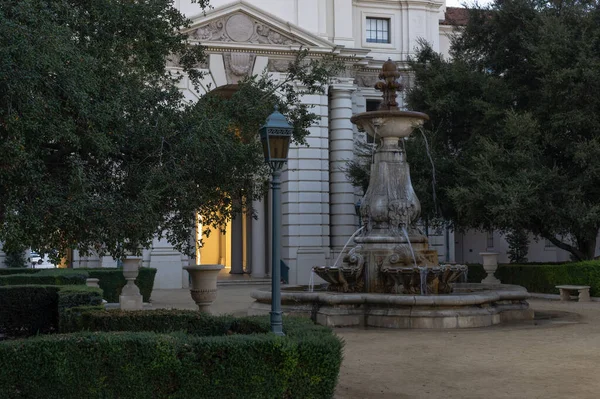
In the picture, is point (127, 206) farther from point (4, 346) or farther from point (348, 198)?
point (348, 198)

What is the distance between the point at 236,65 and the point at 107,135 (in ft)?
74.7

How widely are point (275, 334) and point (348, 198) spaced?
87.1 feet

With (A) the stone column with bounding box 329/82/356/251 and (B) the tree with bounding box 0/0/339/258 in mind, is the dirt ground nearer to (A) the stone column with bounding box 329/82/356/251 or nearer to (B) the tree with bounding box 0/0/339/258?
(B) the tree with bounding box 0/0/339/258

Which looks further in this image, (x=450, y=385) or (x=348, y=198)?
(x=348, y=198)

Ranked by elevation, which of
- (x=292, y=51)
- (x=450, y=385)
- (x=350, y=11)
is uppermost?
(x=350, y=11)

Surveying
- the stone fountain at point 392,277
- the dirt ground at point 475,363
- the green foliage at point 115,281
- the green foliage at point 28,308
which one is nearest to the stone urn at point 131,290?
the green foliage at point 115,281

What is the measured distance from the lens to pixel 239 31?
32.1 metres

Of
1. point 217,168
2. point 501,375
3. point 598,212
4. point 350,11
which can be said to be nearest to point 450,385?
→ point 501,375

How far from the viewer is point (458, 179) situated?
26844 mm

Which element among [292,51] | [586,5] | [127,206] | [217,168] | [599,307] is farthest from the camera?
[292,51]

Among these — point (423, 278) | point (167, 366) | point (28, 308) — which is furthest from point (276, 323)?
point (28, 308)

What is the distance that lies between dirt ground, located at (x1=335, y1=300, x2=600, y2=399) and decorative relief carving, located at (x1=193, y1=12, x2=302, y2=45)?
1995 centimetres

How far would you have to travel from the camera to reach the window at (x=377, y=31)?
36.7 metres

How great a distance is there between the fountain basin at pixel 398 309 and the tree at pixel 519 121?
8.83 m
